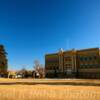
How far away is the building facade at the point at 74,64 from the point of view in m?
110

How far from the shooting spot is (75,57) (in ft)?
395

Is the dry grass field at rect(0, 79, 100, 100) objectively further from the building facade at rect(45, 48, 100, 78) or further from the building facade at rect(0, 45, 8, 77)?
the building facade at rect(45, 48, 100, 78)

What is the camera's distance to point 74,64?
121m

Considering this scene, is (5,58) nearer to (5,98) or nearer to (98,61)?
(98,61)

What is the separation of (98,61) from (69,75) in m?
19.6

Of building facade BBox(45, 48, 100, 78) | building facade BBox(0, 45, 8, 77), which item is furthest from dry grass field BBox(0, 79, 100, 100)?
building facade BBox(45, 48, 100, 78)

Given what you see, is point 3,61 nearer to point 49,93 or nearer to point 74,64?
point 74,64

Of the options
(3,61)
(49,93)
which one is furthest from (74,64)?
(49,93)

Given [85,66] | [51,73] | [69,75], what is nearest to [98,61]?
[85,66]

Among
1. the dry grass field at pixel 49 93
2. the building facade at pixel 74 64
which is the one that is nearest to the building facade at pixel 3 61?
the building facade at pixel 74 64

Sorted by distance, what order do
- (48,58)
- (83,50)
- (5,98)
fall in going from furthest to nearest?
1. (48,58)
2. (83,50)
3. (5,98)

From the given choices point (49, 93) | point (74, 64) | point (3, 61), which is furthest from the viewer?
point (74, 64)

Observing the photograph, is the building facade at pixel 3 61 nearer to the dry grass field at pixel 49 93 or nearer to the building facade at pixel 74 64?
the building facade at pixel 74 64

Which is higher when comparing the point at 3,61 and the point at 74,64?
the point at 74,64
